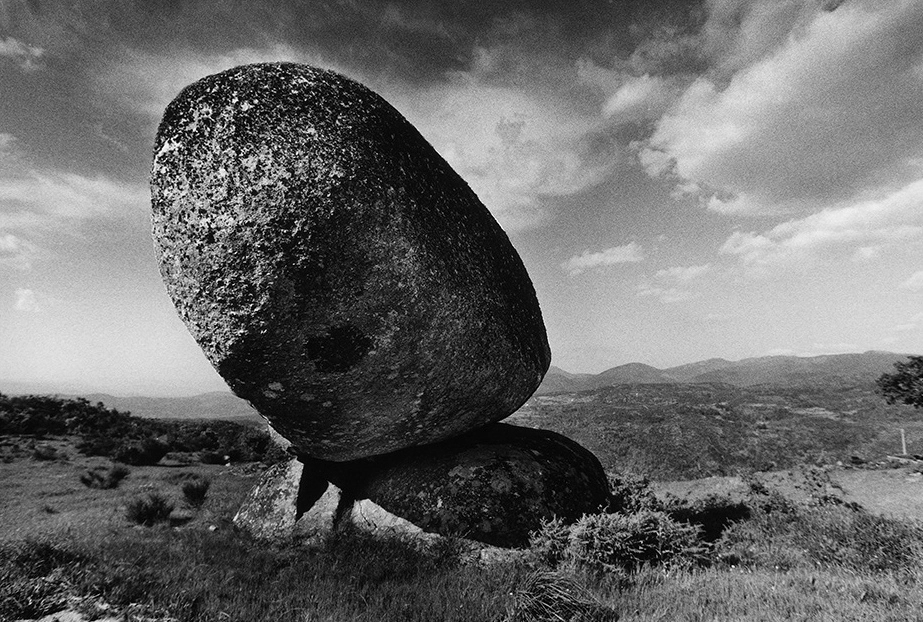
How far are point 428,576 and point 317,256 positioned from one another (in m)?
5.02

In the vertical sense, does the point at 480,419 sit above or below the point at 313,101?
below

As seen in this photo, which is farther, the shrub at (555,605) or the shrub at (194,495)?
the shrub at (194,495)

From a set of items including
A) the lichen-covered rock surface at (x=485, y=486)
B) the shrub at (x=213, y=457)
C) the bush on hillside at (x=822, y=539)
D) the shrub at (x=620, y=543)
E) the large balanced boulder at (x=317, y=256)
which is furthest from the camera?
the shrub at (x=213, y=457)

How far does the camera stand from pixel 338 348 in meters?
7.50

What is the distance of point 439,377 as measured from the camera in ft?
27.5

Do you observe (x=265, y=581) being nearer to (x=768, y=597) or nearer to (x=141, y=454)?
(x=768, y=597)

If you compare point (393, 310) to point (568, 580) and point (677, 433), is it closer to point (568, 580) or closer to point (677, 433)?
point (568, 580)

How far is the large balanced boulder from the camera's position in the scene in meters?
6.84

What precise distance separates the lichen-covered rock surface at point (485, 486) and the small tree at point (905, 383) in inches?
777

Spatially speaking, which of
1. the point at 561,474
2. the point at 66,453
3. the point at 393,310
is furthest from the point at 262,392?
the point at 66,453

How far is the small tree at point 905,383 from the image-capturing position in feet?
68.0

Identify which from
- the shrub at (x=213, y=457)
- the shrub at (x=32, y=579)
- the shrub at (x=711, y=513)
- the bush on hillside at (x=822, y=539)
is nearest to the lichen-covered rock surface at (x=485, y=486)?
the shrub at (x=711, y=513)

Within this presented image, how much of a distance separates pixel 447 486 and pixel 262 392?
3889 millimetres

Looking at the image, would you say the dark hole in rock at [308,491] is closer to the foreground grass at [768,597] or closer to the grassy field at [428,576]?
the grassy field at [428,576]
